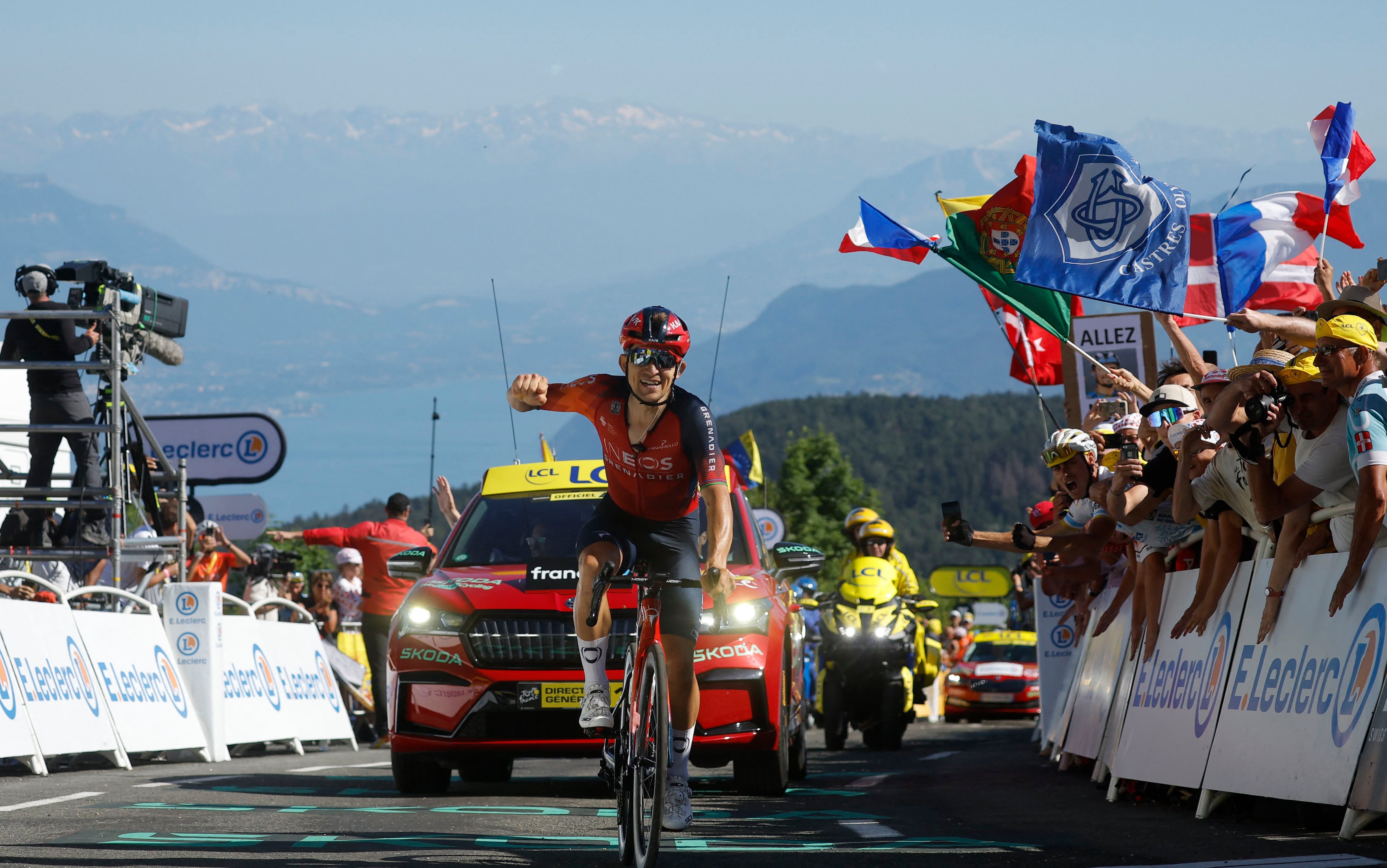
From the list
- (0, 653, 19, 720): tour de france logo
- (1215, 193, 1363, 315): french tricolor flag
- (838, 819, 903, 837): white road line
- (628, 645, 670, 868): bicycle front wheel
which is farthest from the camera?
(1215, 193, 1363, 315): french tricolor flag

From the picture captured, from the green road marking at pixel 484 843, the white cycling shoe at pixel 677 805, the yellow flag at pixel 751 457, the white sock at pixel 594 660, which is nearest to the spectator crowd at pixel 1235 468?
the green road marking at pixel 484 843

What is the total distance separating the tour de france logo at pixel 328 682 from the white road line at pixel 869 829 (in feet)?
33.0

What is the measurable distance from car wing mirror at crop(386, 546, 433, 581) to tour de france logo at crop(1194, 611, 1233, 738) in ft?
15.1

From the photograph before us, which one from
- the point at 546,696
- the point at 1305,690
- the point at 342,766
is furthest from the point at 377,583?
the point at 1305,690

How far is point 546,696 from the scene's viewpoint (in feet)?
32.0

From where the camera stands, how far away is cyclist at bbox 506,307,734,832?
6879 mm

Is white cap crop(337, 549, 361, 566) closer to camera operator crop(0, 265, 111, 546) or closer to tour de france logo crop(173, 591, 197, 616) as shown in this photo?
camera operator crop(0, 265, 111, 546)

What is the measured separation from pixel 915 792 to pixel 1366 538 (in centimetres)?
445

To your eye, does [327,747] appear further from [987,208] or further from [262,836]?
[262,836]

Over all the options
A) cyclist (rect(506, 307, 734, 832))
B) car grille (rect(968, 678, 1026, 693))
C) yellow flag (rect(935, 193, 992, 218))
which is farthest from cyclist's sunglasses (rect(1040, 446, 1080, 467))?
car grille (rect(968, 678, 1026, 693))

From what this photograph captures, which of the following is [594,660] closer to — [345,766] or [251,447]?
[345,766]

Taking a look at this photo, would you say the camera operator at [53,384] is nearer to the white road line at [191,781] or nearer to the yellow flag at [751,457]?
the white road line at [191,781]

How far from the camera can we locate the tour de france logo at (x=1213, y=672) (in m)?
8.52

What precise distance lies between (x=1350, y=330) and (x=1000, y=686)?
28.3 metres
